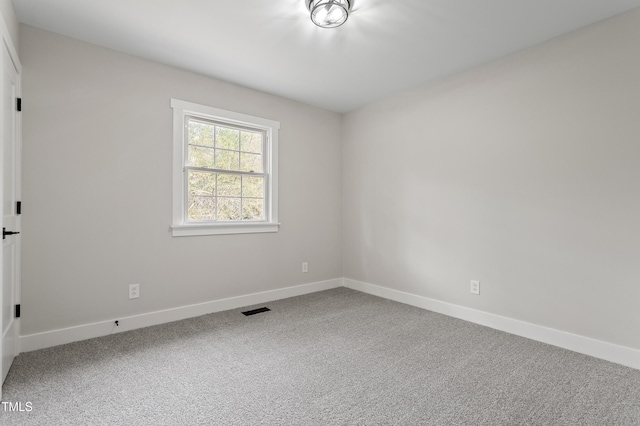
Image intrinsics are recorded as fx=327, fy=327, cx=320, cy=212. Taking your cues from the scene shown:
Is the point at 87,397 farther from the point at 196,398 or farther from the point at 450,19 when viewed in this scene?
the point at 450,19

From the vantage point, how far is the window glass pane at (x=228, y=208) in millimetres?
3521

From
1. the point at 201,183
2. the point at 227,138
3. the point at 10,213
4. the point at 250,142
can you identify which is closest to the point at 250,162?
the point at 250,142

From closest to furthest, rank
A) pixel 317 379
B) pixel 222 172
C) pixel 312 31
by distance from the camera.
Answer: pixel 317 379 → pixel 312 31 → pixel 222 172

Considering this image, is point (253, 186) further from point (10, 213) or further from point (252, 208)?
point (10, 213)

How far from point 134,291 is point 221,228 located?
974mm

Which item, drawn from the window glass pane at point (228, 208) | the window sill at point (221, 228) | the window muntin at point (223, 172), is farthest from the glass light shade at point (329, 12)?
the window sill at point (221, 228)

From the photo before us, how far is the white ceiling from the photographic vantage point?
223 cm

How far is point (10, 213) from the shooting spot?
2146mm

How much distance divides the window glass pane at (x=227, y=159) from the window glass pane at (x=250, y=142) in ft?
0.44

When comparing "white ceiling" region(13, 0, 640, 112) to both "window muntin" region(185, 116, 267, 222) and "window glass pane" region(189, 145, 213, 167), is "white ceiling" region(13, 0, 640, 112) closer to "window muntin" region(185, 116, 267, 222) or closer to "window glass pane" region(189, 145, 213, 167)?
"window muntin" region(185, 116, 267, 222)

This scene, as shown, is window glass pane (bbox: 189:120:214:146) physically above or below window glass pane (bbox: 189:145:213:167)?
above

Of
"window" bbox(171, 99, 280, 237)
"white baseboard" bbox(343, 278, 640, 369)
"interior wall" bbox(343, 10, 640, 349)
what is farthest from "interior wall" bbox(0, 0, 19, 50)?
"white baseboard" bbox(343, 278, 640, 369)

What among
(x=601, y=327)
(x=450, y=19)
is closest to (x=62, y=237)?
(x=450, y=19)

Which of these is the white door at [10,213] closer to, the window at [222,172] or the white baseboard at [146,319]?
the white baseboard at [146,319]
